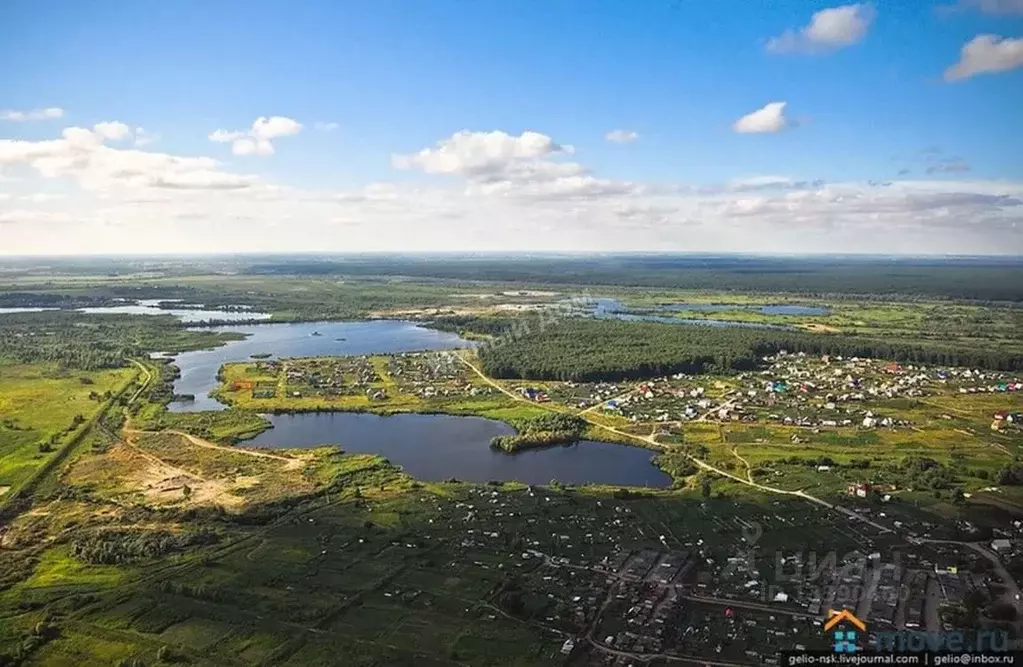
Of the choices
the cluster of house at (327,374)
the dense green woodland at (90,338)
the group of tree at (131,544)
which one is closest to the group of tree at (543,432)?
the cluster of house at (327,374)

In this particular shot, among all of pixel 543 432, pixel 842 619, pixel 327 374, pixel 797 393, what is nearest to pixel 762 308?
pixel 797 393

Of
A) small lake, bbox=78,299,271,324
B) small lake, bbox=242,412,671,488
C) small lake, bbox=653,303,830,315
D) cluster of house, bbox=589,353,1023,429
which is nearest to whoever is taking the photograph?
small lake, bbox=242,412,671,488

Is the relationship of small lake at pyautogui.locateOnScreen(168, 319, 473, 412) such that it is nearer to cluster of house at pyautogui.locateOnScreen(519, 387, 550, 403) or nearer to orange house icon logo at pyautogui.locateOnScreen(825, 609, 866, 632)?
cluster of house at pyautogui.locateOnScreen(519, 387, 550, 403)

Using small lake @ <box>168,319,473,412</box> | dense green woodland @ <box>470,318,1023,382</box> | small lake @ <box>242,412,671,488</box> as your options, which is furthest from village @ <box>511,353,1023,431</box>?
small lake @ <box>168,319,473,412</box>

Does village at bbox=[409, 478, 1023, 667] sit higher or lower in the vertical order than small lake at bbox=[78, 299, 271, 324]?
lower

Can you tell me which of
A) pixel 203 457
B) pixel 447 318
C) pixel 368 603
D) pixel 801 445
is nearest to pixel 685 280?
pixel 447 318

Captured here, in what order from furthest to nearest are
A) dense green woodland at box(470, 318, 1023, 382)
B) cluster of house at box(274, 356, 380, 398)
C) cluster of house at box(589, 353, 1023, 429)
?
1. dense green woodland at box(470, 318, 1023, 382)
2. cluster of house at box(274, 356, 380, 398)
3. cluster of house at box(589, 353, 1023, 429)
